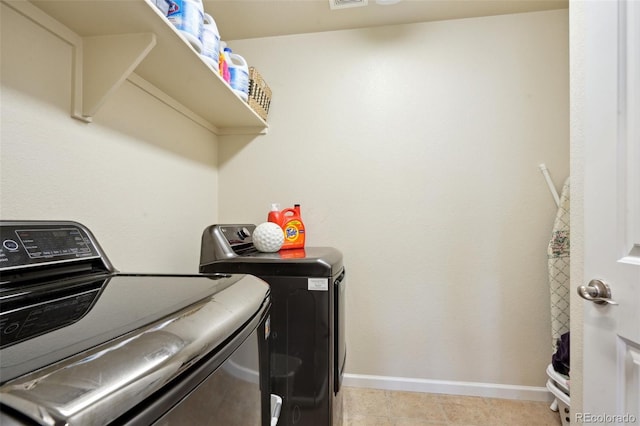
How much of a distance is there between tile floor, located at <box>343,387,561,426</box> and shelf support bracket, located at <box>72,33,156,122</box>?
1.87m

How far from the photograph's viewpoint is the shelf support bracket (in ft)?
3.28

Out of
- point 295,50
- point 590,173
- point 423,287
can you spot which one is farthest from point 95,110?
point 423,287

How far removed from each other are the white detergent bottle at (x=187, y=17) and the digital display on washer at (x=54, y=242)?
2.47ft

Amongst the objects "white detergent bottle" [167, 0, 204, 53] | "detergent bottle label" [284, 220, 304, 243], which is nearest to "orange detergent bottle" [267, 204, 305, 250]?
"detergent bottle label" [284, 220, 304, 243]

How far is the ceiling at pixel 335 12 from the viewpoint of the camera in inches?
69.2

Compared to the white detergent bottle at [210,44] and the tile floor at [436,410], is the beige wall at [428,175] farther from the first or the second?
the white detergent bottle at [210,44]

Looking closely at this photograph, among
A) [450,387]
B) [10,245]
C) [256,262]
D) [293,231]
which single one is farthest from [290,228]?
[450,387]

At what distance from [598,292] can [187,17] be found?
1.56 metres

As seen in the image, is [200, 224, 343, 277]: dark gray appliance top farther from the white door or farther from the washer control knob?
the white door

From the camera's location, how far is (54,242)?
788 millimetres

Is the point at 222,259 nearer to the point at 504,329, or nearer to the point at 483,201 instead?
the point at 483,201

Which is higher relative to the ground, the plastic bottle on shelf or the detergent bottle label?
the plastic bottle on shelf

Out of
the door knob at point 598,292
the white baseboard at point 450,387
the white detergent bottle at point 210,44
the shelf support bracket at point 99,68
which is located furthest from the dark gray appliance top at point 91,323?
the white baseboard at point 450,387

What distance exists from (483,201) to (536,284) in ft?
1.91
